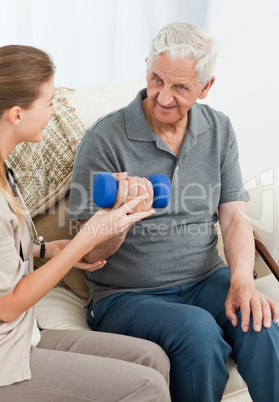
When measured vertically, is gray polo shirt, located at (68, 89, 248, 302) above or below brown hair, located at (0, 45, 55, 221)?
below

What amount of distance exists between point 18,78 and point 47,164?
0.57 metres

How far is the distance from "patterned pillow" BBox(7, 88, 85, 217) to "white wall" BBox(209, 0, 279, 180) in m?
1.53

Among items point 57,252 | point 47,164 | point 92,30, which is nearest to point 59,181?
point 47,164

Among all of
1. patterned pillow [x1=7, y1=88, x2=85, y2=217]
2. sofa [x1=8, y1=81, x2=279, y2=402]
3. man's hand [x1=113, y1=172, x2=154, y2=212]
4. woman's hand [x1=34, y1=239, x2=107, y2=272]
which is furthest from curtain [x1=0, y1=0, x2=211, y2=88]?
man's hand [x1=113, y1=172, x2=154, y2=212]

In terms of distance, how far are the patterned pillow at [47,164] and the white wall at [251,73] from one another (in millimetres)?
1528

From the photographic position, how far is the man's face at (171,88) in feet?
5.19

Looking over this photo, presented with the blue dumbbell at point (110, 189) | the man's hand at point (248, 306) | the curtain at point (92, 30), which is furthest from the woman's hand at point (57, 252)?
the curtain at point (92, 30)

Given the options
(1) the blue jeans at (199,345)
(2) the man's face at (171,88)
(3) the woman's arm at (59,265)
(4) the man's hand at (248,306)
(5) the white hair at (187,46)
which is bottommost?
(1) the blue jeans at (199,345)

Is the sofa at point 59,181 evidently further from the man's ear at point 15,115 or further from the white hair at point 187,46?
the man's ear at point 15,115

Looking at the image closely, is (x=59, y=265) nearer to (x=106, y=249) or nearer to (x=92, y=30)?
(x=106, y=249)

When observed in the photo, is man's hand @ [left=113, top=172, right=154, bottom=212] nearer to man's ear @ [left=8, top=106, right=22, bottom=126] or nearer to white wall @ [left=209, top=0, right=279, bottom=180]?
man's ear @ [left=8, top=106, right=22, bottom=126]

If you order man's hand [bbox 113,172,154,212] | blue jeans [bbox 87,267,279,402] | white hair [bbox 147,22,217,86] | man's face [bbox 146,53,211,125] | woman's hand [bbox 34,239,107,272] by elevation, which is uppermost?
white hair [bbox 147,22,217,86]

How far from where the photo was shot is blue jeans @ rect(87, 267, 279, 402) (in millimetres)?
1448

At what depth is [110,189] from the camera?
134cm
